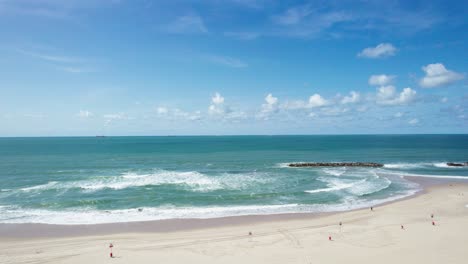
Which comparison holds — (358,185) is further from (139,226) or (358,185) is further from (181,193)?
(139,226)

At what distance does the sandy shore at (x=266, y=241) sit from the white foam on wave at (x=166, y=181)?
12.9 metres

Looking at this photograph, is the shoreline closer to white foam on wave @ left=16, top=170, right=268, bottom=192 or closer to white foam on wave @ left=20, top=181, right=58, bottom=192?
white foam on wave @ left=16, top=170, right=268, bottom=192

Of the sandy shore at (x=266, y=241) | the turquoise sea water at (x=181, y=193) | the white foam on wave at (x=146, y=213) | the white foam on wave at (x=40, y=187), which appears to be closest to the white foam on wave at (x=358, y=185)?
the turquoise sea water at (x=181, y=193)

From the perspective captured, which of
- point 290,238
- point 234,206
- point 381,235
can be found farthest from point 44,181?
point 381,235

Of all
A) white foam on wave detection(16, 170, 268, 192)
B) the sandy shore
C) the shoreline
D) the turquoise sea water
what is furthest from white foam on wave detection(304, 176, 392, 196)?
white foam on wave detection(16, 170, 268, 192)

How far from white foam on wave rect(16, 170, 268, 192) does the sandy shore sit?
1288 cm

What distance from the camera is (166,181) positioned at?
1512 inches

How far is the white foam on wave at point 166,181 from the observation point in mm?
34969

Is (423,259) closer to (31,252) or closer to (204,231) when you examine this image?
(204,231)

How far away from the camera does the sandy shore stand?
620 inches

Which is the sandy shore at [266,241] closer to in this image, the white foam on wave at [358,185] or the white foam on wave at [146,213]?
the white foam on wave at [146,213]

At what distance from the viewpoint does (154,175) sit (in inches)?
1713

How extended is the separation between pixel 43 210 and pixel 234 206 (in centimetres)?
1840

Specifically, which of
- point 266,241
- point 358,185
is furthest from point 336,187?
point 266,241
